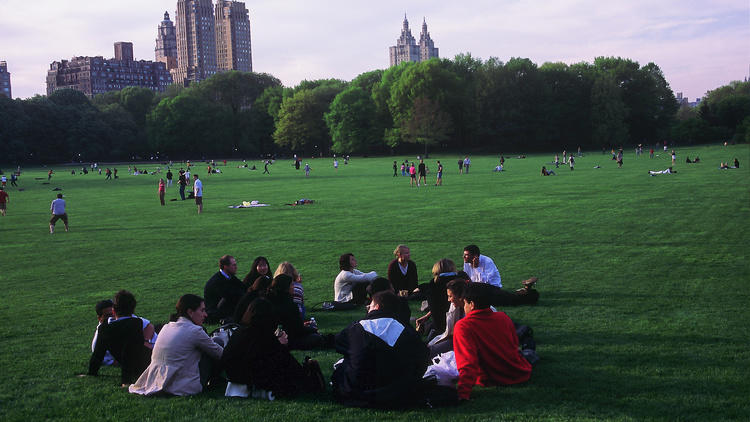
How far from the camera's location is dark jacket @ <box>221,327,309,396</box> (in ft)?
22.1

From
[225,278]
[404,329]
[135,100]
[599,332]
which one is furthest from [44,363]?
[135,100]

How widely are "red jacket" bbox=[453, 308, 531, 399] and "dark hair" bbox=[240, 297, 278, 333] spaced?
200 centimetres

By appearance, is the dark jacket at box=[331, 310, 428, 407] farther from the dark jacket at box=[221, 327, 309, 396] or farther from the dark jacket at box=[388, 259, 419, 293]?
the dark jacket at box=[388, 259, 419, 293]

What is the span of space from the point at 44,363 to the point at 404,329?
16.1 ft

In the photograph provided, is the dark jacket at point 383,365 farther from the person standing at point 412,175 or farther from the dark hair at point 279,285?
the person standing at point 412,175

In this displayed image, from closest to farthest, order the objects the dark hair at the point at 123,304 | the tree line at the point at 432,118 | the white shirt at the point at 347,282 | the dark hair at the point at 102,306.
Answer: the dark hair at the point at 123,304, the dark hair at the point at 102,306, the white shirt at the point at 347,282, the tree line at the point at 432,118

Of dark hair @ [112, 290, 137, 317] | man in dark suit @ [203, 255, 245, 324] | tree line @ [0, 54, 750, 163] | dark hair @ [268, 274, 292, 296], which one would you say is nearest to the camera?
dark hair @ [112, 290, 137, 317]

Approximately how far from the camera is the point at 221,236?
65.8 ft

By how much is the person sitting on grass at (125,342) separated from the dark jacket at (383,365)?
2548 mm

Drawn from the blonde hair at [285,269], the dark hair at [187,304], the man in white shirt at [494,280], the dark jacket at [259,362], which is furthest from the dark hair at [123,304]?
the man in white shirt at [494,280]

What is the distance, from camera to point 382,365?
20.8 feet

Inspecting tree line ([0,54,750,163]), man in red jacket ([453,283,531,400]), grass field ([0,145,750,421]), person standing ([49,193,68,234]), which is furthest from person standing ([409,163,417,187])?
tree line ([0,54,750,163])

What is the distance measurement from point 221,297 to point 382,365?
14.3ft

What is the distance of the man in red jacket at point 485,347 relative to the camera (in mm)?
6738
